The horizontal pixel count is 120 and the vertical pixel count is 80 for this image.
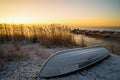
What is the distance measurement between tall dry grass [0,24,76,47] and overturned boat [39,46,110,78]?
2363 millimetres

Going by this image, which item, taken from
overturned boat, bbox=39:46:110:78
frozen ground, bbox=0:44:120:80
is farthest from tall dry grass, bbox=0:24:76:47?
overturned boat, bbox=39:46:110:78

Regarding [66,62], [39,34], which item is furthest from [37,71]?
[39,34]

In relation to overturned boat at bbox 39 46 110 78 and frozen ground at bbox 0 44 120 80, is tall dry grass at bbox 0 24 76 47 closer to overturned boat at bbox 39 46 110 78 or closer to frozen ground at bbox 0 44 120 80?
frozen ground at bbox 0 44 120 80

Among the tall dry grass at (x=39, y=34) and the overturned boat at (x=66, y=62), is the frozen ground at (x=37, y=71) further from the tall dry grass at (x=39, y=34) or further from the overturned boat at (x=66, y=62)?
the tall dry grass at (x=39, y=34)

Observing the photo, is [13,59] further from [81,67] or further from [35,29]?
[35,29]

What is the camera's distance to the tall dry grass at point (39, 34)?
604cm

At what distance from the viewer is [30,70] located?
326 cm

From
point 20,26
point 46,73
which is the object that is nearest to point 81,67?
point 46,73

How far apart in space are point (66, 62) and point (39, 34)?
415cm

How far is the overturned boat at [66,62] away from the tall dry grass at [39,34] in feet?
7.75

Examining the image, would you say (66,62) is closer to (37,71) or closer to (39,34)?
(37,71)

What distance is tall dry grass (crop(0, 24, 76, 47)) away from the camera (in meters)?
6.04

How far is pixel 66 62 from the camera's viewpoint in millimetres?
3059

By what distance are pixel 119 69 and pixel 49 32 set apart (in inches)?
152
